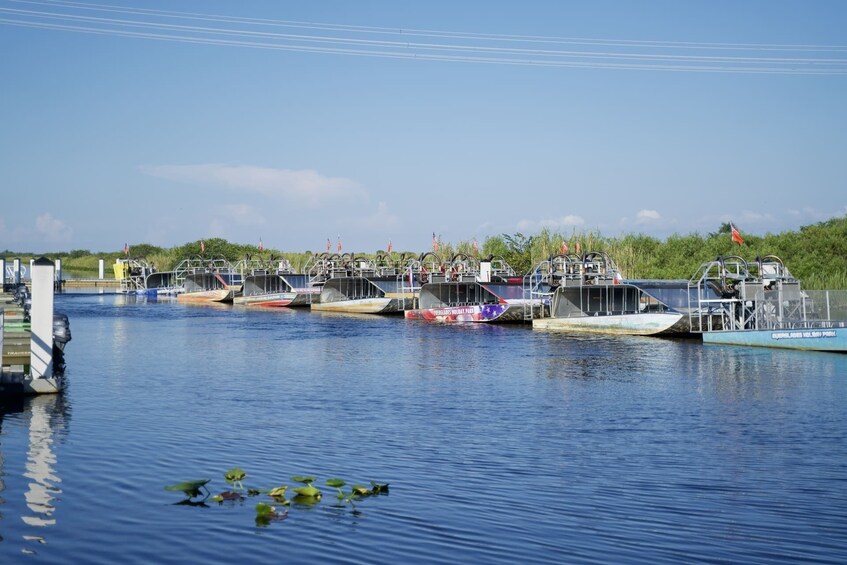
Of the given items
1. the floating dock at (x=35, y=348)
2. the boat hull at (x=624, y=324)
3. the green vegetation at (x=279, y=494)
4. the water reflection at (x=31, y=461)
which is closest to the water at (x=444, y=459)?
the water reflection at (x=31, y=461)

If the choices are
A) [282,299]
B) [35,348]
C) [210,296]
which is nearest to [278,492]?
[35,348]

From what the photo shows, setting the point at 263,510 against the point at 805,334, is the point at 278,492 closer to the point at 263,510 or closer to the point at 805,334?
the point at 263,510

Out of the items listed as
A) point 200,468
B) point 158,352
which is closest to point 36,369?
point 200,468

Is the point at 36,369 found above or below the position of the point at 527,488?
above

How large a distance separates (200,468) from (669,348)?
27524 mm

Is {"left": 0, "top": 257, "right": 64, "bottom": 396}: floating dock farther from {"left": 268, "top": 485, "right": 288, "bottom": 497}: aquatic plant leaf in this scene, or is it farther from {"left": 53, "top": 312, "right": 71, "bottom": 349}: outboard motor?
{"left": 268, "top": 485, "right": 288, "bottom": 497}: aquatic plant leaf

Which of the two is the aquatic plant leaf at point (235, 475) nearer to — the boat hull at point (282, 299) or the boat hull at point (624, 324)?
the boat hull at point (624, 324)

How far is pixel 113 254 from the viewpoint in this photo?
15938cm

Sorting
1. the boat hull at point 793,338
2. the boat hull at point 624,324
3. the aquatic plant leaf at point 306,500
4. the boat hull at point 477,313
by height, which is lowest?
the aquatic plant leaf at point 306,500

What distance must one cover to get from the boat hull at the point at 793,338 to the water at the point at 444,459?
189 cm

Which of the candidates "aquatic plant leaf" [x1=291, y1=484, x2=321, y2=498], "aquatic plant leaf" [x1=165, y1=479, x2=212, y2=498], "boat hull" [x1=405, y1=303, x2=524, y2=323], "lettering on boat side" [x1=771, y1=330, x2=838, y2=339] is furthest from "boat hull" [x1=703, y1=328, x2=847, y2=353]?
"aquatic plant leaf" [x1=165, y1=479, x2=212, y2=498]

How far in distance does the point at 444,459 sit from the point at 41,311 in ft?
32.3

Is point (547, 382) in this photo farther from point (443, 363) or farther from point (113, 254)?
point (113, 254)

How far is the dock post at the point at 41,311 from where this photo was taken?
20047 millimetres
